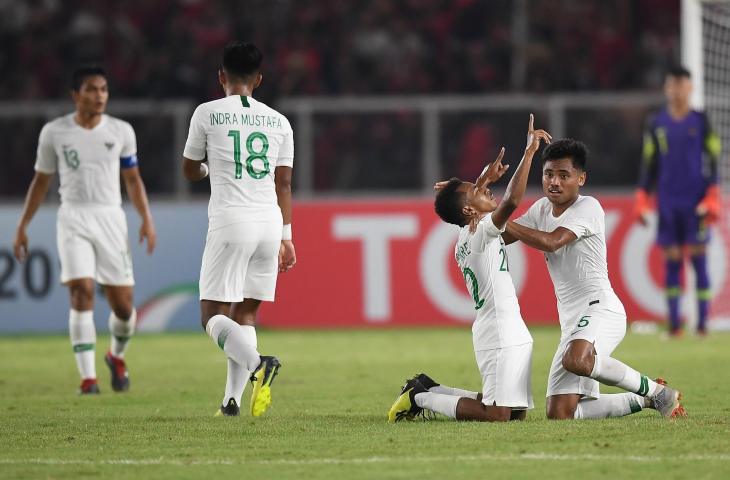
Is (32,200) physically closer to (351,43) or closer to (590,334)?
(590,334)

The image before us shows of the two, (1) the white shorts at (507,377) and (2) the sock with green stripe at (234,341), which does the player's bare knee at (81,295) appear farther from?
(1) the white shorts at (507,377)

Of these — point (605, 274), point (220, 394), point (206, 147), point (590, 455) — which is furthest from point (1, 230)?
point (590, 455)

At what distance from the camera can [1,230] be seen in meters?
15.7

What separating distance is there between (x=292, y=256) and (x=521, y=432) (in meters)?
1.96

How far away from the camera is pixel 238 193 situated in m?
7.79

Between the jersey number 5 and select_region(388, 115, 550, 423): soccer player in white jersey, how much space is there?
1.15 m

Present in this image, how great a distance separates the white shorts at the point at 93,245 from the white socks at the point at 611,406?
3.93 metres

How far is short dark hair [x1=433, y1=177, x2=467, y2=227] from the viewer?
7.09 m

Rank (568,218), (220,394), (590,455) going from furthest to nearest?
(220,394), (568,218), (590,455)

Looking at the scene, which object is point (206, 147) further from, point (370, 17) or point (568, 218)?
point (370, 17)

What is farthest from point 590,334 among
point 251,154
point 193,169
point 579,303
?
point 193,169

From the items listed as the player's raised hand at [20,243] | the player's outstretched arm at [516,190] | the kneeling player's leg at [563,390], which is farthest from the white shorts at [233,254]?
the player's raised hand at [20,243]

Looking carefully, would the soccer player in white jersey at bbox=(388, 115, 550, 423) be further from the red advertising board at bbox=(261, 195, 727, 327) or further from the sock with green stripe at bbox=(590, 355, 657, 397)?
the red advertising board at bbox=(261, 195, 727, 327)

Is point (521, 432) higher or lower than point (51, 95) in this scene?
lower
